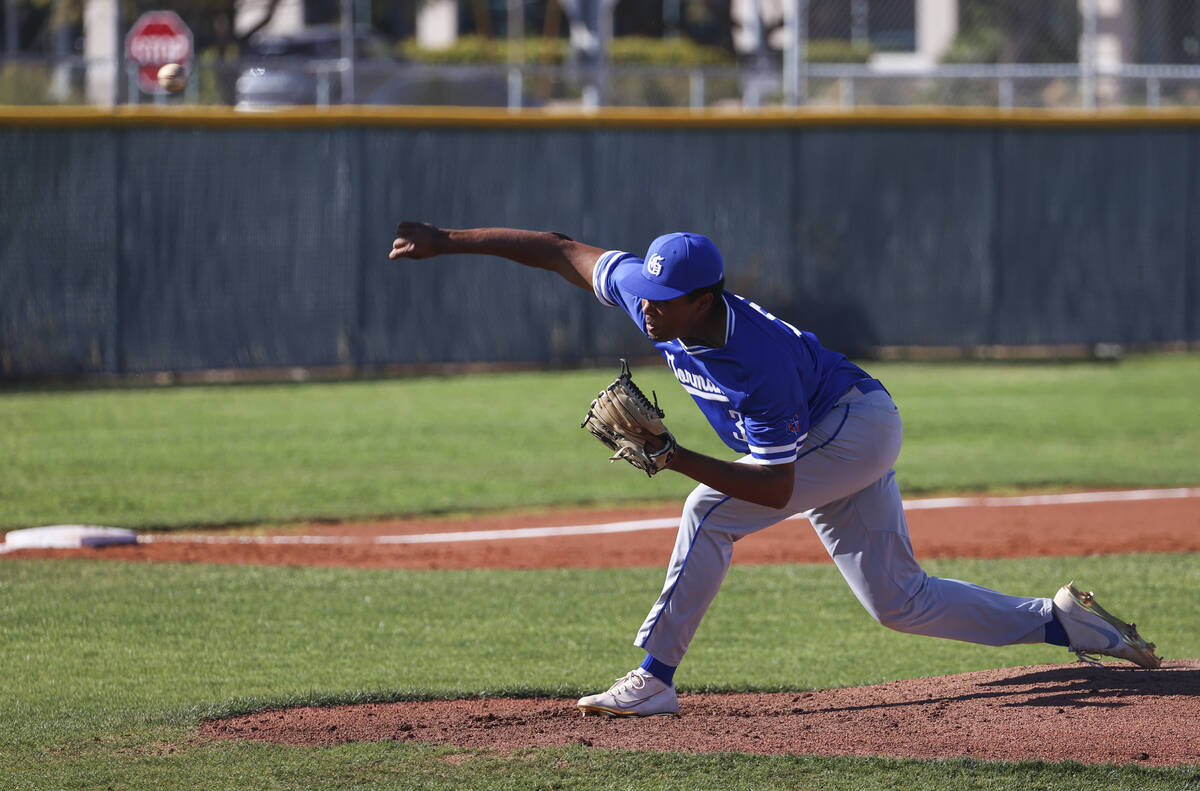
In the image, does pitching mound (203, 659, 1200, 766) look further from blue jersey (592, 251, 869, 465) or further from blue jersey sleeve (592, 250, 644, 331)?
blue jersey sleeve (592, 250, 644, 331)

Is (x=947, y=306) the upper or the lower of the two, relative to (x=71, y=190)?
lower

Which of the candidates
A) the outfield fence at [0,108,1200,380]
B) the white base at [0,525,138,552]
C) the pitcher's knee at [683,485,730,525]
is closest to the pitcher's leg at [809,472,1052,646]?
the pitcher's knee at [683,485,730,525]

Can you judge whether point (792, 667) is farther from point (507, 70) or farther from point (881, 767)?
point (507, 70)

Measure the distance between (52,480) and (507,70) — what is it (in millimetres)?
7465

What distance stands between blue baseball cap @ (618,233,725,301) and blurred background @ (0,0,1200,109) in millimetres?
11276

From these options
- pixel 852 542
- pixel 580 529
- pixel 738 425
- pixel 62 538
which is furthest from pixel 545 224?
pixel 738 425

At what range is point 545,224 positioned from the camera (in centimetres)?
1619

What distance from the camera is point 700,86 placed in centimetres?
1670

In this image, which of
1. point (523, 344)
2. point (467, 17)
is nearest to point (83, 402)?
point (523, 344)

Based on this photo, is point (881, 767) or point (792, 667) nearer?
point (881, 767)

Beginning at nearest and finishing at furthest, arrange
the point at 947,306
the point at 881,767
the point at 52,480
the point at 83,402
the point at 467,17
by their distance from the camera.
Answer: the point at 881,767 → the point at 52,480 → the point at 83,402 → the point at 947,306 → the point at 467,17

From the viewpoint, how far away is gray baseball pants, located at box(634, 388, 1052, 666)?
4.85 meters

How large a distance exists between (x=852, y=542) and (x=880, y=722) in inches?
24.0

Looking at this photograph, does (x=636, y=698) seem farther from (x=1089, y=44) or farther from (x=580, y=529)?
(x=1089, y=44)
